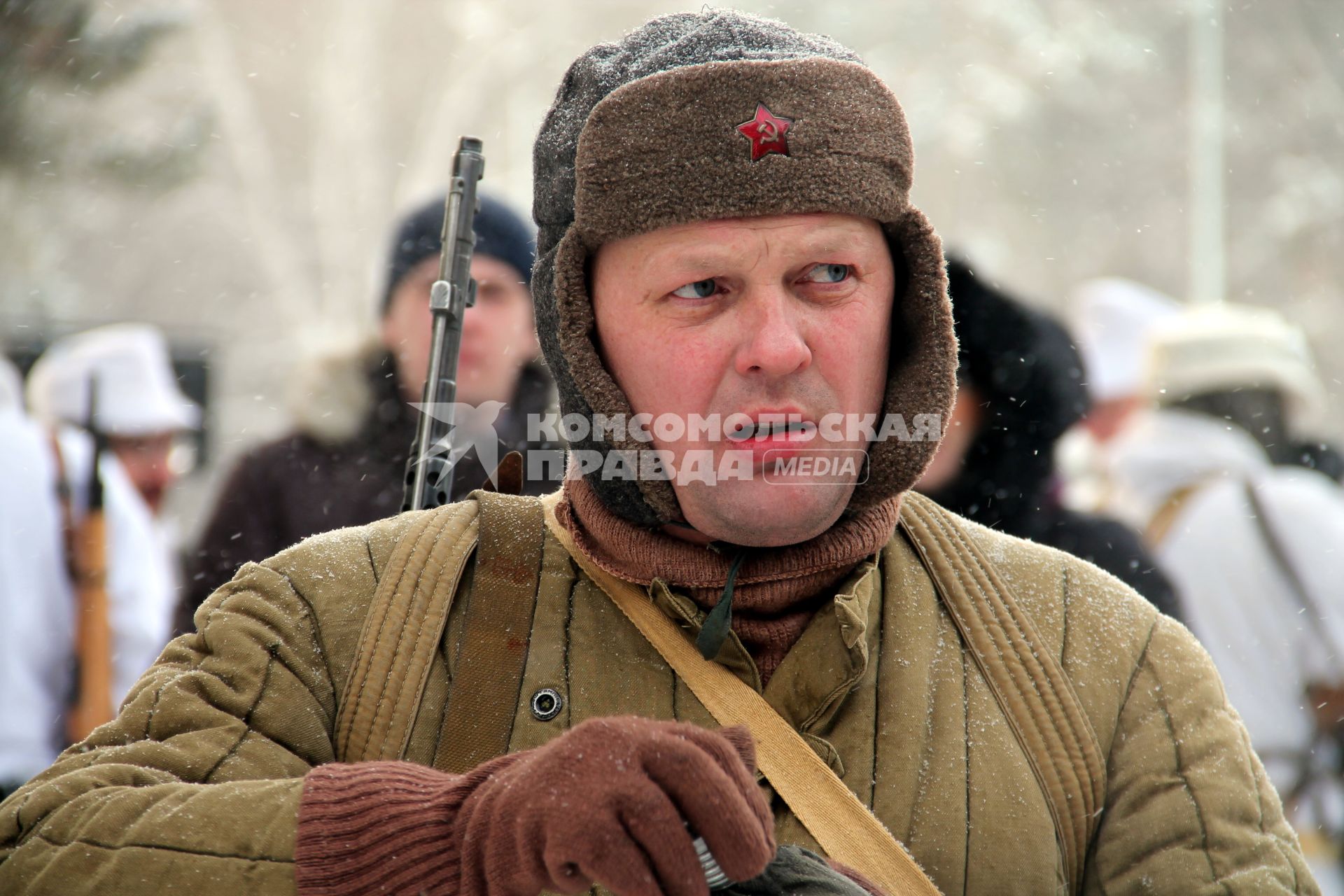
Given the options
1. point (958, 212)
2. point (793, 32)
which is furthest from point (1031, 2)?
point (793, 32)

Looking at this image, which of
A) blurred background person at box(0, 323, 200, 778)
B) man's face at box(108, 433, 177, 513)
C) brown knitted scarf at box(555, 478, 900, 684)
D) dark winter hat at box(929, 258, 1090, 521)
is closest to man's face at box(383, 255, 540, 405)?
blurred background person at box(0, 323, 200, 778)

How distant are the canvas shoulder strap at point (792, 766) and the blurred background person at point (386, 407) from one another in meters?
1.72

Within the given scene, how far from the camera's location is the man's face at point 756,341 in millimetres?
1949

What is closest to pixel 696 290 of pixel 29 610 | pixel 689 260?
pixel 689 260

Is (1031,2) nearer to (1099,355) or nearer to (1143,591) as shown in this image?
(1099,355)

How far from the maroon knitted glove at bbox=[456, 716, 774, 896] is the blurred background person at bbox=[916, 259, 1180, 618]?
218cm

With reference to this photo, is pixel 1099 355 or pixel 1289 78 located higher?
pixel 1289 78

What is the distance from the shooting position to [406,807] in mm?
1581

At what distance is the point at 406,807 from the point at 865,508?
822mm

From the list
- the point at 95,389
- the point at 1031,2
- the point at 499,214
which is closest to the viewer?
the point at 499,214

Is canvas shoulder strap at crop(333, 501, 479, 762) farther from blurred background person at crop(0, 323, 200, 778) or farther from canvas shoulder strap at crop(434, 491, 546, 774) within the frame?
blurred background person at crop(0, 323, 200, 778)

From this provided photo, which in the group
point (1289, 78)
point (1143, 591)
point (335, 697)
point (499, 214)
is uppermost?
point (1289, 78)

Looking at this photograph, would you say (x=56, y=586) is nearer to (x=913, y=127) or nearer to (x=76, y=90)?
(x=76, y=90)

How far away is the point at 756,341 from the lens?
1.93 meters
